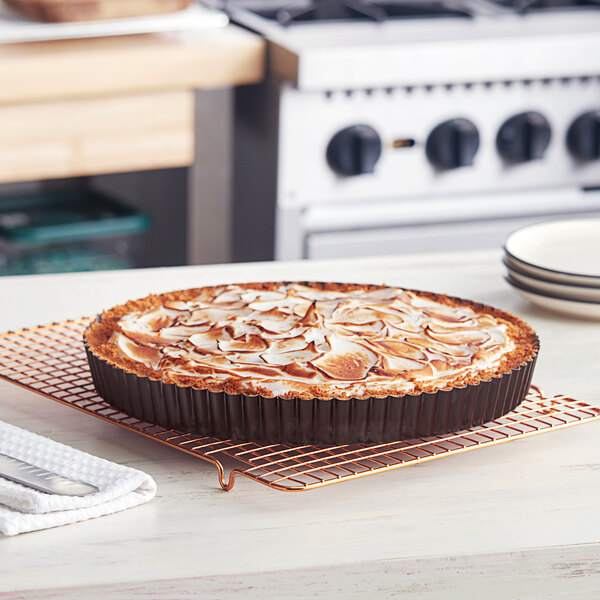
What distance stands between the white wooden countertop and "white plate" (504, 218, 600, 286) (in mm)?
387

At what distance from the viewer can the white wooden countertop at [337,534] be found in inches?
28.5

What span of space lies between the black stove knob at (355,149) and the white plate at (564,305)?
0.91m

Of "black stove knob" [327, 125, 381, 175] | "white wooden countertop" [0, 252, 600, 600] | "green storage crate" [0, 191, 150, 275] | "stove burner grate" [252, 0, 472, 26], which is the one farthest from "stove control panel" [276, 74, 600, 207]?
"white wooden countertop" [0, 252, 600, 600]

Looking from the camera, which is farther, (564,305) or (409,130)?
(409,130)

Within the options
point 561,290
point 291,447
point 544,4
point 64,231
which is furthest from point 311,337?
point 544,4

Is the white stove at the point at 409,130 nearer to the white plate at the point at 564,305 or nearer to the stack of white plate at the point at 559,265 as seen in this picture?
the stack of white plate at the point at 559,265

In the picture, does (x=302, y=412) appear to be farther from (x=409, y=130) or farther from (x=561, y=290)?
(x=409, y=130)

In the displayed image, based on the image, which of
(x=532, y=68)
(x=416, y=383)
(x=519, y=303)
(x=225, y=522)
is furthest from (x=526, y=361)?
(x=532, y=68)

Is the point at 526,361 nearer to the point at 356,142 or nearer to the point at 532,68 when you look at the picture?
the point at 356,142

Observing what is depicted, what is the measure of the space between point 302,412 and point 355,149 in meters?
1.36

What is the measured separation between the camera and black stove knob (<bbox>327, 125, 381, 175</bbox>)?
2.12m

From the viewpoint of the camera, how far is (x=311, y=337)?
0.94m

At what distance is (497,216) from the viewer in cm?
232

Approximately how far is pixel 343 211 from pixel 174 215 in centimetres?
41
